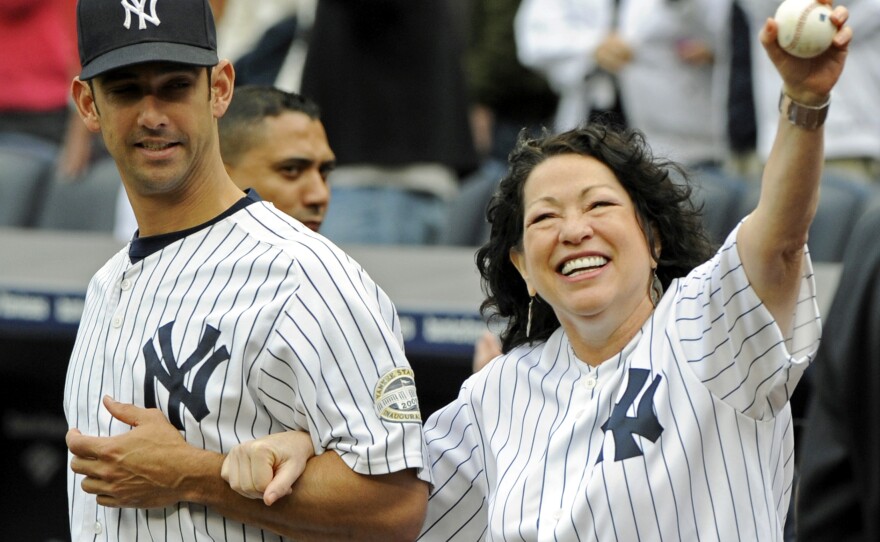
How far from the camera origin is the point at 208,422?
2523 millimetres

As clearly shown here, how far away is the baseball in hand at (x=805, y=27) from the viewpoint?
2.16 m

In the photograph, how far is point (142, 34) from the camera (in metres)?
2.64

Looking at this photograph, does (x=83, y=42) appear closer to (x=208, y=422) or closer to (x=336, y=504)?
(x=208, y=422)

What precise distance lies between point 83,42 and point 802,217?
53.0 inches

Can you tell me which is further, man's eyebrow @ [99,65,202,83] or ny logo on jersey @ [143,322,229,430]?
man's eyebrow @ [99,65,202,83]

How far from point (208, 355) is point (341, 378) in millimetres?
238

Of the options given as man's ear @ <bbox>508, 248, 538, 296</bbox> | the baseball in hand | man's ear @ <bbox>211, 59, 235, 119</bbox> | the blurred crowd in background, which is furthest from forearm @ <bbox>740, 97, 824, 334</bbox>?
the blurred crowd in background

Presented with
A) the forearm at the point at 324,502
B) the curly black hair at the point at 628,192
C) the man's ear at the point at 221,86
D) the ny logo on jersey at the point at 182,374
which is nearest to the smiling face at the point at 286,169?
the curly black hair at the point at 628,192


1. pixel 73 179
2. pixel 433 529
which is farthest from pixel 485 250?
pixel 73 179

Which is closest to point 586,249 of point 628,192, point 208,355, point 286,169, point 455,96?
point 628,192

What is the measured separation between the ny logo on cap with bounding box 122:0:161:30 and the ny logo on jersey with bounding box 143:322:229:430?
0.56 meters

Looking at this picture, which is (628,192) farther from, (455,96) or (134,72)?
(455,96)

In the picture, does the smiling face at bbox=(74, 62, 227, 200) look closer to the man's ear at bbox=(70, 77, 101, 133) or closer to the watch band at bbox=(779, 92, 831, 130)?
the man's ear at bbox=(70, 77, 101, 133)

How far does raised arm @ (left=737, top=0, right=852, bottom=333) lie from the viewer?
2.24m
